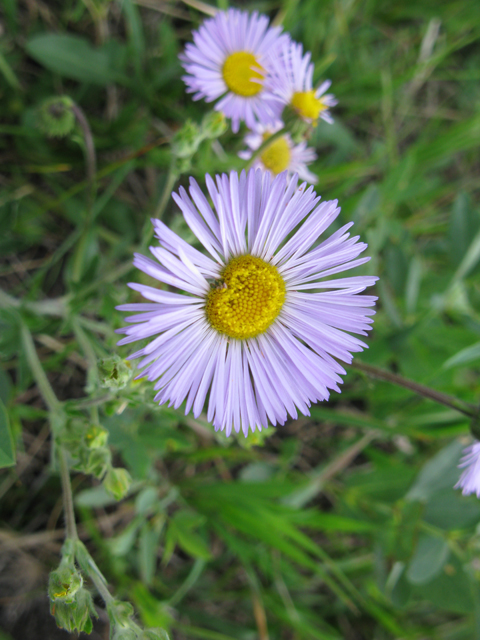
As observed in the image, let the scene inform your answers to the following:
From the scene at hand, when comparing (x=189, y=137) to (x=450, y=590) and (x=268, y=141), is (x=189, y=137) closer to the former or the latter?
(x=268, y=141)

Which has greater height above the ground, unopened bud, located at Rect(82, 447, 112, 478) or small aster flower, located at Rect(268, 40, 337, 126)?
small aster flower, located at Rect(268, 40, 337, 126)

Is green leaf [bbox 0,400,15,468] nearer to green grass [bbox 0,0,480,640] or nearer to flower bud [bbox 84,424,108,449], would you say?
flower bud [bbox 84,424,108,449]

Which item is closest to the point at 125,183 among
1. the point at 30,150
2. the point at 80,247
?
the point at 30,150

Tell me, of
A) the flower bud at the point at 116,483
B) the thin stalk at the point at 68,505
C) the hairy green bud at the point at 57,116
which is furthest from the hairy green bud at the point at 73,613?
the hairy green bud at the point at 57,116

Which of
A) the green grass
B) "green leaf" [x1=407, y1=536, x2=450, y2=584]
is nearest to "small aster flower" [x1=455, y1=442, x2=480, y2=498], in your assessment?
the green grass

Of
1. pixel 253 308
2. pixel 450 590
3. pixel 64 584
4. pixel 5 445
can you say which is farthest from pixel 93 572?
pixel 450 590

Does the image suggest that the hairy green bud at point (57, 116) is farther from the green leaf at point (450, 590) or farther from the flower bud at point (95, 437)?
the green leaf at point (450, 590)
